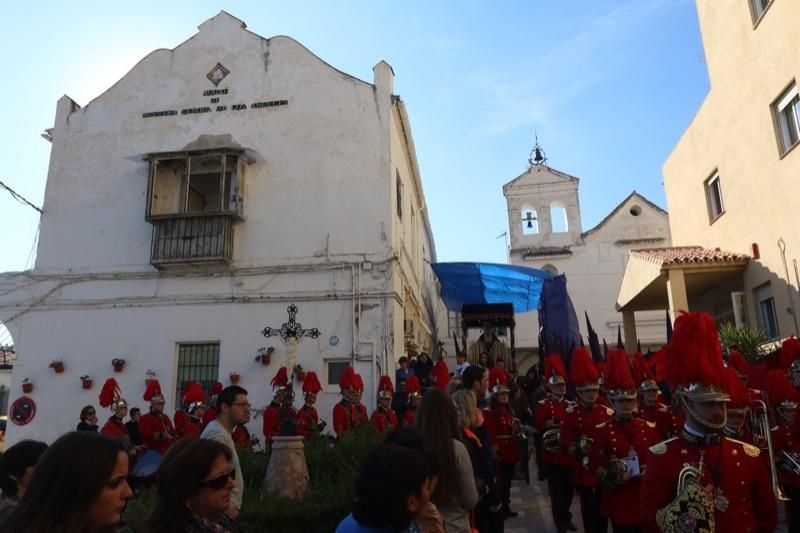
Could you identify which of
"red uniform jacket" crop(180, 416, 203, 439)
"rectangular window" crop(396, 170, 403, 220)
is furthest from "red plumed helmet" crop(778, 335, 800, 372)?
"rectangular window" crop(396, 170, 403, 220)

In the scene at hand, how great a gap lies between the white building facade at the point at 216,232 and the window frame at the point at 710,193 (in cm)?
868

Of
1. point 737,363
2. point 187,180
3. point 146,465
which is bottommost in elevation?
point 146,465

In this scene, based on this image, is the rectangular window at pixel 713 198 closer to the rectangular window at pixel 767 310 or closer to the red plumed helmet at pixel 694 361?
the rectangular window at pixel 767 310

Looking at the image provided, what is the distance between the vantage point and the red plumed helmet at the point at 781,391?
5414 millimetres

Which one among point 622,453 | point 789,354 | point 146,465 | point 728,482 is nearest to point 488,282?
point 789,354

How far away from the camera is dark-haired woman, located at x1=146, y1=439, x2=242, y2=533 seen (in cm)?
249

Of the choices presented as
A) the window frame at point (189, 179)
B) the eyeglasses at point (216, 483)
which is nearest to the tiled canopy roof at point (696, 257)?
the window frame at point (189, 179)

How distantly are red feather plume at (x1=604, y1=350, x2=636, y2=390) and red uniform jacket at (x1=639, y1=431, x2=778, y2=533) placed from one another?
1953mm

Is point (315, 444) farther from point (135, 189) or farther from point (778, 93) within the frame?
point (778, 93)

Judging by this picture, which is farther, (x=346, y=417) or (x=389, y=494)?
(x=346, y=417)

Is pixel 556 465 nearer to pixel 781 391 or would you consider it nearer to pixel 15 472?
pixel 781 391

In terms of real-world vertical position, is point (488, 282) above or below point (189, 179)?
below

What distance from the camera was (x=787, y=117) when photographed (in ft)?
38.8

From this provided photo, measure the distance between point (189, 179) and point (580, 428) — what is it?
1197 cm
